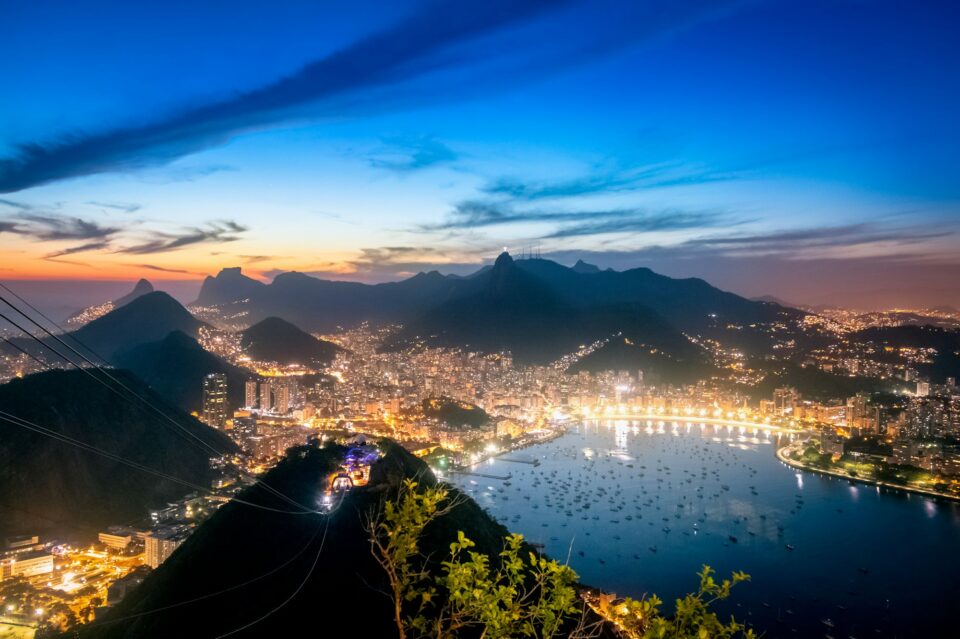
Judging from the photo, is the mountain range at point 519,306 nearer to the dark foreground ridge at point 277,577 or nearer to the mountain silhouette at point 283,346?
the mountain silhouette at point 283,346

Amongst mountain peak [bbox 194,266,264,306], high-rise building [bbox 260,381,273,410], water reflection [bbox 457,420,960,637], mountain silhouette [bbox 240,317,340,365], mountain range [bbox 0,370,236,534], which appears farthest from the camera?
mountain peak [bbox 194,266,264,306]

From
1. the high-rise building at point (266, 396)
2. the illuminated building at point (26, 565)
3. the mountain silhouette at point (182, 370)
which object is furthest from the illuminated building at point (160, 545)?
the high-rise building at point (266, 396)

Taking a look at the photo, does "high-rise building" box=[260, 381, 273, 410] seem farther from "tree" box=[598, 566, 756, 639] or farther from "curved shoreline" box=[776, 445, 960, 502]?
"tree" box=[598, 566, 756, 639]

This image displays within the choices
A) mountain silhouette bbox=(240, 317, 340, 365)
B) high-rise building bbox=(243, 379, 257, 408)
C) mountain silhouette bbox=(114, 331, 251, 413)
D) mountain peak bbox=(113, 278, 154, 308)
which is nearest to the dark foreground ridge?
high-rise building bbox=(243, 379, 257, 408)

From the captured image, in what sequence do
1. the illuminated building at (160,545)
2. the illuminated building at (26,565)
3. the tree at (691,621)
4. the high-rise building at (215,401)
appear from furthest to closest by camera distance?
the high-rise building at (215,401)
the illuminated building at (160,545)
the illuminated building at (26,565)
the tree at (691,621)

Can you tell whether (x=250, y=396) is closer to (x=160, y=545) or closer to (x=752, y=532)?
(x=160, y=545)

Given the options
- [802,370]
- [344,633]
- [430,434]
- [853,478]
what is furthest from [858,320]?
[344,633]

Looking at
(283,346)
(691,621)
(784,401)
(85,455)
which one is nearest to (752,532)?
(691,621)

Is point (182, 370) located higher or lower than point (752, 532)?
higher

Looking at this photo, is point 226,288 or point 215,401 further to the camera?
point 226,288
